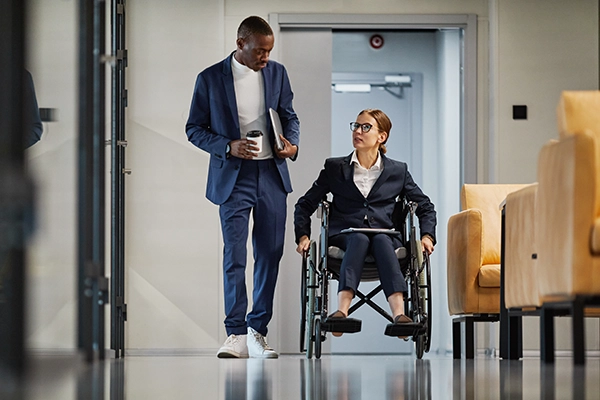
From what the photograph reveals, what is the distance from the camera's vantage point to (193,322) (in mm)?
5723

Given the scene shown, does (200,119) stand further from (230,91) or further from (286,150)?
(286,150)

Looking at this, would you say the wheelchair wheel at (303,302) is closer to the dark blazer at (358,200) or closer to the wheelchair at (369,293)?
the wheelchair at (369,293)

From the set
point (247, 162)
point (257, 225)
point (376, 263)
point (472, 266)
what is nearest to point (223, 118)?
point (247, 162)

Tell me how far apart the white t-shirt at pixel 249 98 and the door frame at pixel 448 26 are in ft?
5.06

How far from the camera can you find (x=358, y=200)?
4254 mm

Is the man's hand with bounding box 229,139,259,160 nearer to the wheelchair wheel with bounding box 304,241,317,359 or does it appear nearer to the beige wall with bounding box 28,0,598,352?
the wheelchair wheel with bounding box 304,241,317,359

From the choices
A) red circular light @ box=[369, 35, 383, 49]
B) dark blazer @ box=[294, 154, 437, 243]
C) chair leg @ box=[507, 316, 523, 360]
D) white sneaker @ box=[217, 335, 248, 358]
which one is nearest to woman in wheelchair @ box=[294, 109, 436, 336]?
dark blazer @ box=[294, 154, 437, 243]

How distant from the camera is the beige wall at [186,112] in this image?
5.72m

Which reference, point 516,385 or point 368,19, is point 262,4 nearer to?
point 368,19

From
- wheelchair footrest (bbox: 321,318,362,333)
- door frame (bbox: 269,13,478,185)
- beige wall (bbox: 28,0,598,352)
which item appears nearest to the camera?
wheelchair footrest (bbox: 321,318,362,333)

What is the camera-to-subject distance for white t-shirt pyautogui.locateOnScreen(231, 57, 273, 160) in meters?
4.31

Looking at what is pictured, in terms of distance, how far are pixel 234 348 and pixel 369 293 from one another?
2.06 feet

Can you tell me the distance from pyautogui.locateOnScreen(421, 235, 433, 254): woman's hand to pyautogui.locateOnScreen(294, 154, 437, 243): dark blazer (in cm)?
5

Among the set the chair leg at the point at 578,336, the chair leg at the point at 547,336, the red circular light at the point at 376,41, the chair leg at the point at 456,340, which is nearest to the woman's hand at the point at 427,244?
the chair leg at the point at 456,340
